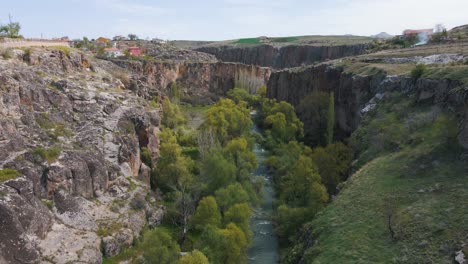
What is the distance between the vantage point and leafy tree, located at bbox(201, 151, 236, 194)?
157ft

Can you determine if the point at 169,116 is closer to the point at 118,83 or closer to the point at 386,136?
the point at 118,83

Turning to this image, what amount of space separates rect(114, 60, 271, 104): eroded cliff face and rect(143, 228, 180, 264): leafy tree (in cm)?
7772

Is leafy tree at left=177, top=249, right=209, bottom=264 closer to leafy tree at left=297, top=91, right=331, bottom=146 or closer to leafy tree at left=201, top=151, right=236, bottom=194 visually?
leafy tree at left=201, top=151, right=236, bottom=194

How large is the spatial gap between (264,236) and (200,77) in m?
96.3

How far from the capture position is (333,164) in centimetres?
5028

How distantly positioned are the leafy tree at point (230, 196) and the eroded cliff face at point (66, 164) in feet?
24.4

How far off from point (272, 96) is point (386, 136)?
6989 cm

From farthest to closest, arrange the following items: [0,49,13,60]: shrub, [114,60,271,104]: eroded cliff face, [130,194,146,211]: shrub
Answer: [114,60,271,104]: eroded cliff face, [0,49,13,60]: shrub, [130,194,146,211]: shrub

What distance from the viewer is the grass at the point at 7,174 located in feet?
108

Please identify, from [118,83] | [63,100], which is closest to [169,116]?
[118,83]

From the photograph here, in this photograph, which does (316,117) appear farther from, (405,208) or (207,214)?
(405,208)

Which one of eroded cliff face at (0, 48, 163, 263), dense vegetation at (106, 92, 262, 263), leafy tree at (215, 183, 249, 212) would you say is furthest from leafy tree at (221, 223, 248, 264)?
eroded cliff face at (0, 48, 163, 263)

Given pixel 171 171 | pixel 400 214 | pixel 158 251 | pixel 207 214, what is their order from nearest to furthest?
1. pixel 158 251
2. pixel 400 214
3. pixel 207 214
4. pixel 171 171

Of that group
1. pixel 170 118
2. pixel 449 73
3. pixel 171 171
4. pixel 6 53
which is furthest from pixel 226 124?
pixel 449 73
